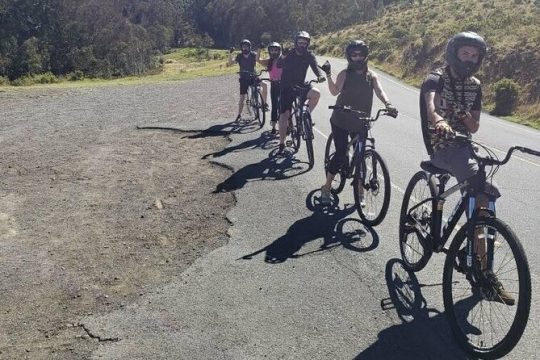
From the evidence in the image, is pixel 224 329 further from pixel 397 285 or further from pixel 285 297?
pixel 397 285

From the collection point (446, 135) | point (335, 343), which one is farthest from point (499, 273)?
point (335, 343)

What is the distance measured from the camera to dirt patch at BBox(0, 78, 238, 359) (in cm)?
481

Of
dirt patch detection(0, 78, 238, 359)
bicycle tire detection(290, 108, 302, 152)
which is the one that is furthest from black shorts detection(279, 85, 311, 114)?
dirt patch detection(0, 78, 238, 359)

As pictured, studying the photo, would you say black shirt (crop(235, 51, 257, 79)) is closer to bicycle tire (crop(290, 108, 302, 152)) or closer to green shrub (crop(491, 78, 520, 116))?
bicycle tire (crop(290, 108, 302, 152))

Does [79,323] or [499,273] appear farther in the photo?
[79,323]

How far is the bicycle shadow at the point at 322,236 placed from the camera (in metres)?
5.94

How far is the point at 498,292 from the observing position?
380 cm

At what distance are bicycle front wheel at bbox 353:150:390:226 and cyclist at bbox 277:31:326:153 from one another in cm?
283

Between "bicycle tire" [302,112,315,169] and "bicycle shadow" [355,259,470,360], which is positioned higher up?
"bicycle tire" [302,112,315,169]

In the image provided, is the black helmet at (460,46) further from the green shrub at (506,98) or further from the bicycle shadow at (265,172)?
the green shrub at (506,98)

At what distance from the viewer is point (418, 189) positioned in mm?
5258

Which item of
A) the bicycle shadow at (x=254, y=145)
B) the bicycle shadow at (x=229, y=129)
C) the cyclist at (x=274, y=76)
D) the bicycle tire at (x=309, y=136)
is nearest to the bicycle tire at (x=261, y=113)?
the bicycle shadow at (x=229, y=129)

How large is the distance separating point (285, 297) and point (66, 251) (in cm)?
278

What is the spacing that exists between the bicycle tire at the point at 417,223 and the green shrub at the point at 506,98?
19.1 metres
